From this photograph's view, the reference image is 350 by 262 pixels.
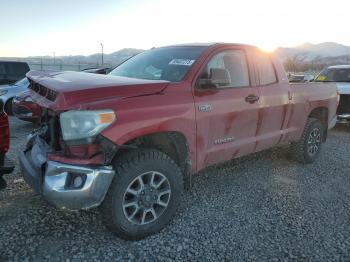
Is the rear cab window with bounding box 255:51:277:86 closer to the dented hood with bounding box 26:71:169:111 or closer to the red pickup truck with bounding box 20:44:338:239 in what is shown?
the red pickup truck with bounding box 20:44:338:239

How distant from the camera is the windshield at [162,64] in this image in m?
4.11

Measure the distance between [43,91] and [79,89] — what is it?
0.68 meters

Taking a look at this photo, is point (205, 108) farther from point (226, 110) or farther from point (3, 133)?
point (3, 133)

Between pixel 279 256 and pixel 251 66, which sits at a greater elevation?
pixel 251 66

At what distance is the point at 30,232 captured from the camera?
3.54 metres

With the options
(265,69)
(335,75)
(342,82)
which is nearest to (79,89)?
(265,69)

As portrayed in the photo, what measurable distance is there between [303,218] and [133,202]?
195 centimetres

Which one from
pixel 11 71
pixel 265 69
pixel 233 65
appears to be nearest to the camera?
pixel 233 65

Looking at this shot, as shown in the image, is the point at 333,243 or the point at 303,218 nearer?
the point at 333,243

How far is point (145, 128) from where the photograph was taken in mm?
3379

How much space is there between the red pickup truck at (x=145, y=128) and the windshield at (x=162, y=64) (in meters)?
0.02

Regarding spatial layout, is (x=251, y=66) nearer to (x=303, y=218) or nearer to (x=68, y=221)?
(x=303, y=218)

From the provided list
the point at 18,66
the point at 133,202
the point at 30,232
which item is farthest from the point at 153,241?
the point at 18,66

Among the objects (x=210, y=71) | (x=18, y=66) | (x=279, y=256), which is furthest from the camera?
(x=18, y=66)
